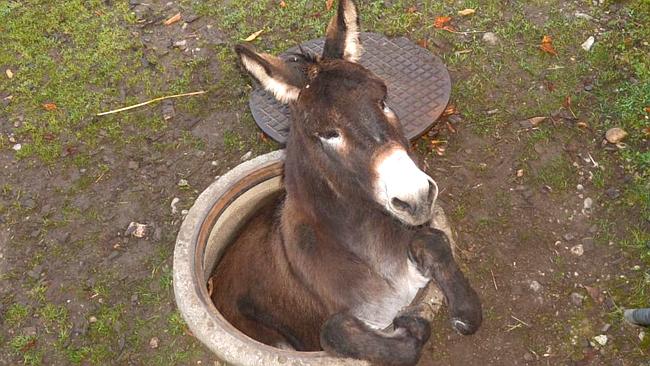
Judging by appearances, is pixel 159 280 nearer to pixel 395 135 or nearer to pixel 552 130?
pixel 395 135

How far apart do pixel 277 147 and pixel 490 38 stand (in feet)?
7.49

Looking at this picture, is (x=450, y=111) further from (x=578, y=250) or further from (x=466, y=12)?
(x=578, y=250)

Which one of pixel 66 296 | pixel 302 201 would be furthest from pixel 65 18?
pixel 302 201

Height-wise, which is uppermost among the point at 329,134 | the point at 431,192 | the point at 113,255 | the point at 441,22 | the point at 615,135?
the point at 329,134

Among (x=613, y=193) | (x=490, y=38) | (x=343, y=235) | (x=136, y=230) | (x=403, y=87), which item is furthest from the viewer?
(x=490, y=38)

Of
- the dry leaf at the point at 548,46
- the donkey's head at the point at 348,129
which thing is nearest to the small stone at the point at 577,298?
the donkey's head at the point at 348,129

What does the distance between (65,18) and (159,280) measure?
3506 mm

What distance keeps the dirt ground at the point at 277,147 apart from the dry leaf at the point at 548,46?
71 mm

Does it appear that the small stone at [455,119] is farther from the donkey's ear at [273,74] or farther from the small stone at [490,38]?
the donkey's ear at [273,74]

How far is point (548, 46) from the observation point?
5.39m

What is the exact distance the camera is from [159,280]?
4.45 meters

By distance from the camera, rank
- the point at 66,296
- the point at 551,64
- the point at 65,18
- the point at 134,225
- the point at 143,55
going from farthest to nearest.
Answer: the point at 65,18, the point at 143,55, the point at 551,64, the point at 134,225, the point at 66,296

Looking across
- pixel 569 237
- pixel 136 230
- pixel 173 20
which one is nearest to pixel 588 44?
pixel 569 237

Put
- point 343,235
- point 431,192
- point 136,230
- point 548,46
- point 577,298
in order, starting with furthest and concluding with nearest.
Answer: point 548,46
point 136,230
point 577,298
point 343,235
point 431,192
